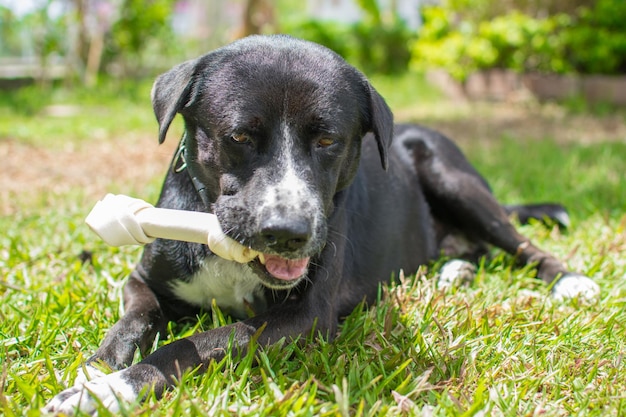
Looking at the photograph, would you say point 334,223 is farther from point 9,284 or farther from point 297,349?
point 9,284

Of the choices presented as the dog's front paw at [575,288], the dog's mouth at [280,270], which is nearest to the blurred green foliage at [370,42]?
the dog's front paw at [575,288]

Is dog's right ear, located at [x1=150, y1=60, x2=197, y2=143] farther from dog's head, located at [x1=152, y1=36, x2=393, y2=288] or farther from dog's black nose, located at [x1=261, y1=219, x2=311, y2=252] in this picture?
dog's black nose, located at [x1=261, y1=219, x2=311, y2=252]

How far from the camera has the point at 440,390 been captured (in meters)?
2.36

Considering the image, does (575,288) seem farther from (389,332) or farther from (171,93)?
(171,93)

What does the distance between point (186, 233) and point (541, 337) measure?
5.07ft

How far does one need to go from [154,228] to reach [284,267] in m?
0.52

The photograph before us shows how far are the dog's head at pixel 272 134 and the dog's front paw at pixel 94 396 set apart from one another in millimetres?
651

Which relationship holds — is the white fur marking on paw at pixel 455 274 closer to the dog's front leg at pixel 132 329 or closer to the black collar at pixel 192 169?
the black collar at pixel 192 169

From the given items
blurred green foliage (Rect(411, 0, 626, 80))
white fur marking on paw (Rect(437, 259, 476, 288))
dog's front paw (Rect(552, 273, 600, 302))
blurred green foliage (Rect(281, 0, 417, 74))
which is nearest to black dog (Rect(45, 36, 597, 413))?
white fur marking on paw (Rect(437, 259, 476, 288))

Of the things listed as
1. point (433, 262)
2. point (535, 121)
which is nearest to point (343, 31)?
point (535, 121)

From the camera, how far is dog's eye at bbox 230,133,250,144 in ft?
8.26

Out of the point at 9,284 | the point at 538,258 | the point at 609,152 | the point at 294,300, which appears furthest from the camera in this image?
the point at 609,152

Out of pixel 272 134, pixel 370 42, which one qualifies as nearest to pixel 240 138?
pixel 272 134

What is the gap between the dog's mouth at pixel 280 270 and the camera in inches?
99.3
